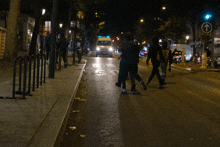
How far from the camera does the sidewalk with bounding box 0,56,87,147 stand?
445cm

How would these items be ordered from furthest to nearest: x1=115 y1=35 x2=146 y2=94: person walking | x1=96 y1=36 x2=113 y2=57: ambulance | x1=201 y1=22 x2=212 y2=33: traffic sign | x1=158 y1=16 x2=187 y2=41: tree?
1. x1=96 y1=36 x2=113 y2=57: ambulance
2. x1=158 y1=16 x2=187 y2=41: tree
3. x1=201 y1=22 x2=212 y2=33: traffic sign
4. x1=115 y1=35 x2=146 y2=94: person walking

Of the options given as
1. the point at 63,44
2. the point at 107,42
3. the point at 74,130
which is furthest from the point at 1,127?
the point at 107,42

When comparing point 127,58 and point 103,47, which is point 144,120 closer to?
point 127,58

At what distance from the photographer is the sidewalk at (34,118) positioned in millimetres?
4445

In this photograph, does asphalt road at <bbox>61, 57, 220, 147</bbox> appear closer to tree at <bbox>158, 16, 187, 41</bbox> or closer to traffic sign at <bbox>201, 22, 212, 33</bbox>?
traffic sign at <bbox>201, 22, 212, 33</bbox>

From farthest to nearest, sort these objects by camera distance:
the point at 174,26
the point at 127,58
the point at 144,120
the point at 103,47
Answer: the point at 103,47, the point at 174,26, the point at 127,58, the point at 144,120

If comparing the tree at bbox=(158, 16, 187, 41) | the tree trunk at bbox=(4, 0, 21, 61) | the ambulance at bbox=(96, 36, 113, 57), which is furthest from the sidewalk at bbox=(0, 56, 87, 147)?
the ambulance at bbox=(96, 36, 113, 57)

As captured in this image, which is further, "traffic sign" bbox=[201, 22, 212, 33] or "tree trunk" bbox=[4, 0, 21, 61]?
"traffic sign" bbox=[201, 22, 212, 33]

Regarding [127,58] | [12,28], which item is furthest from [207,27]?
[127,58]

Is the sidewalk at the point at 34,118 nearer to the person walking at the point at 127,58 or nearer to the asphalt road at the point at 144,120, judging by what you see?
the asphalt road at the point at 144,120

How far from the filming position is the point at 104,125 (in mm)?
5969

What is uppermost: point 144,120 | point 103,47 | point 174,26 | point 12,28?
point 174,26

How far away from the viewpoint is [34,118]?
5762mm

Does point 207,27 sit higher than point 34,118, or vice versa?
point 207,27
